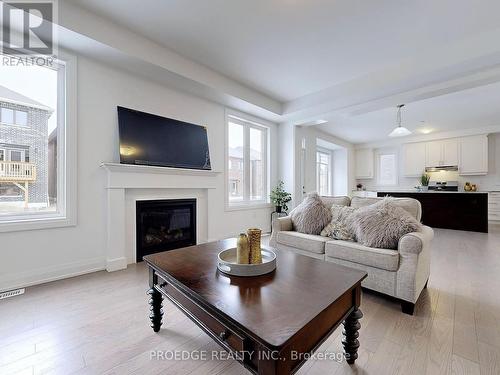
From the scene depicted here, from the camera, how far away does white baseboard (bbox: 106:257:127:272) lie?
8.65 feet

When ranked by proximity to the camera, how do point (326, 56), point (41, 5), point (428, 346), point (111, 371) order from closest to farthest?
point (111, 371), point (428, 346), point (41, 5), point (326, 56)

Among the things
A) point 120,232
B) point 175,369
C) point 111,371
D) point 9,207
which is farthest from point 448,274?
point 9,207

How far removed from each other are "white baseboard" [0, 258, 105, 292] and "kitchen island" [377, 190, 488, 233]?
6553 millimetres

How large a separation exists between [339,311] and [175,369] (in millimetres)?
952

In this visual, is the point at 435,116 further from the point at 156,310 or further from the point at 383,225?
the point at 156,310

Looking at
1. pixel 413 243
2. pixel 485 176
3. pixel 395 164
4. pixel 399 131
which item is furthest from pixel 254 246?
pixel 485 176

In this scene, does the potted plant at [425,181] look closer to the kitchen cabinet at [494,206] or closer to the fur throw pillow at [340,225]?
the kitchen cabinet at [494,206]

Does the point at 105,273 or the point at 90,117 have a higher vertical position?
the point at 90,117

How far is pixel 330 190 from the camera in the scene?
797cm

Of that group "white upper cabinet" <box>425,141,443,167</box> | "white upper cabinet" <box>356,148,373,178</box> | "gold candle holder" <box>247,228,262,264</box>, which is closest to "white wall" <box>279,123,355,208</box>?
"white upper cabinet" <box>356,148,373,178</box>

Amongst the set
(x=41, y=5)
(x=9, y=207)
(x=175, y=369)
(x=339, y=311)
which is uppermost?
(x=41, y=5)

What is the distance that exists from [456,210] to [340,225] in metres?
4.56

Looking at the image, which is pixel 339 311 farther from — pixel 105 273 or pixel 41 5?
pixel 41 5

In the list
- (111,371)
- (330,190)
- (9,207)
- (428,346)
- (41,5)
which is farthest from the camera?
(330,190)
